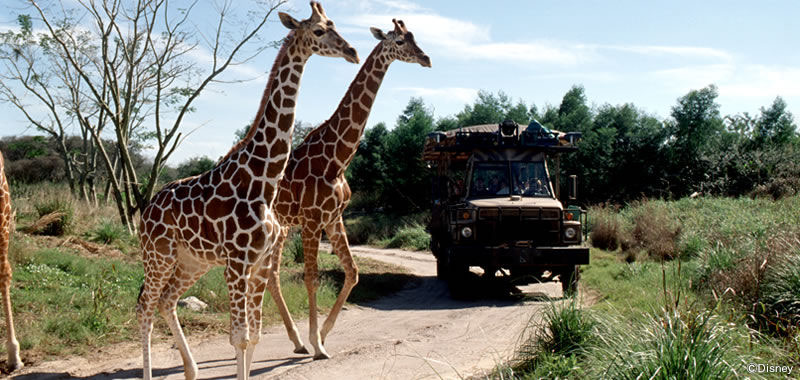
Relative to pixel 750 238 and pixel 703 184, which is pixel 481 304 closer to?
pixel 750 238

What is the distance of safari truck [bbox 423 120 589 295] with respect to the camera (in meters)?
9.82

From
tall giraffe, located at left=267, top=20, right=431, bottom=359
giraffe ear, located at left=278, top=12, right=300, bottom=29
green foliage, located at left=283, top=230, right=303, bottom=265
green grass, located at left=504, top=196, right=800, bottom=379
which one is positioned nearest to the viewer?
green grass, located at left=504, top=196, right=800, bottom=379

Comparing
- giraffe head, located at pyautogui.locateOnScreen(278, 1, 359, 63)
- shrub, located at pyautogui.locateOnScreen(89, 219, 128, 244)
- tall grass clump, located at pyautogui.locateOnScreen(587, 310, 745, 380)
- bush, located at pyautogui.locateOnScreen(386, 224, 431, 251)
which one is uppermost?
giraffe head, located at pyautogui.locateOnScreen(278, 1, 359, 63)

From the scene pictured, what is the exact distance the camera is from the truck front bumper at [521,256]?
973 centimetres

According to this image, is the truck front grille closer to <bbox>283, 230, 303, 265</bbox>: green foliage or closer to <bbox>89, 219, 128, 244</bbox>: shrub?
<bbox>283, 230, 303, 265</bbox>: green foliage

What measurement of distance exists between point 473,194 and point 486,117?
23.3 metres

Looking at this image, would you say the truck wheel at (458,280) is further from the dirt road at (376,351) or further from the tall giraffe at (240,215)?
the tall giraffe at (240,215)

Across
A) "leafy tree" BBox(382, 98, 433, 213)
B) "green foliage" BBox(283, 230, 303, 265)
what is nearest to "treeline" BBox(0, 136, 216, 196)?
"leafy tree" BBox(382, 98, 433, 213)

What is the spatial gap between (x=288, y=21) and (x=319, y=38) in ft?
1.01

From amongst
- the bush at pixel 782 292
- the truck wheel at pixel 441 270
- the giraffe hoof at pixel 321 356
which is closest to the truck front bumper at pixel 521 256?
the truck wheel at pixel 441 270

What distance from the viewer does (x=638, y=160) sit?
101 ft

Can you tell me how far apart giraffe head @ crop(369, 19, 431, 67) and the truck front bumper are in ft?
13.7

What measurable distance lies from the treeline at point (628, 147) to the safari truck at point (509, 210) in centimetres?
1662

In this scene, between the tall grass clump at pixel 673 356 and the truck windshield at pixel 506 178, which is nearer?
the tall grass clump at pixel 673 356
